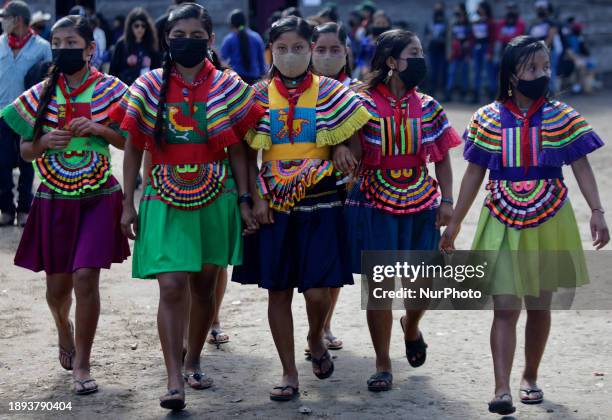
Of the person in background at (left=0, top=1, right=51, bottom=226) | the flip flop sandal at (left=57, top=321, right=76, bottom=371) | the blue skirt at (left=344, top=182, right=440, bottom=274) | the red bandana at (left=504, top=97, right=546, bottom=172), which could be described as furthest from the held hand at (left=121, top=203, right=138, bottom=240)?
the person in background at (left=0, top=1, right=51, bottom=226)

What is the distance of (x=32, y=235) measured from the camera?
6090mm

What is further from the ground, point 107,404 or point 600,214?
point 600,214

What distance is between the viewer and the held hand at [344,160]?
18.6 feet

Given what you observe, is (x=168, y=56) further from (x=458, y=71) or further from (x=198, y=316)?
(x=458, y=71)

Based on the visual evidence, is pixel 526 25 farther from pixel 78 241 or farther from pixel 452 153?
pixel 78 241

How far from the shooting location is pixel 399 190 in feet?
19.5

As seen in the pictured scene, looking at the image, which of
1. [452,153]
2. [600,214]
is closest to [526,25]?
[452,153]

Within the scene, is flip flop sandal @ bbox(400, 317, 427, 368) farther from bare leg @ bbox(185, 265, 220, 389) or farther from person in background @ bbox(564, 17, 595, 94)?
person in background @ bbox(564, 17, 595, 94)

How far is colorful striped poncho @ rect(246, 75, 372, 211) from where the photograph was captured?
564 cm

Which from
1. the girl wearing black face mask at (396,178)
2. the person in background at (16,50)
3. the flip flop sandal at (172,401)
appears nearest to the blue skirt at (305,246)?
the girl wearing black face mask at (396,178)

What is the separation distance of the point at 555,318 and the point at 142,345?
8.81ft

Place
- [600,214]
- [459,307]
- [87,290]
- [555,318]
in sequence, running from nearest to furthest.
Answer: [600,214]
[87,290]
[459,307]
[555,318]

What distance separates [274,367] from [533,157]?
6.47 ft

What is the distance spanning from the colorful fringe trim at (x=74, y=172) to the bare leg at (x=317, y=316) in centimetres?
127
